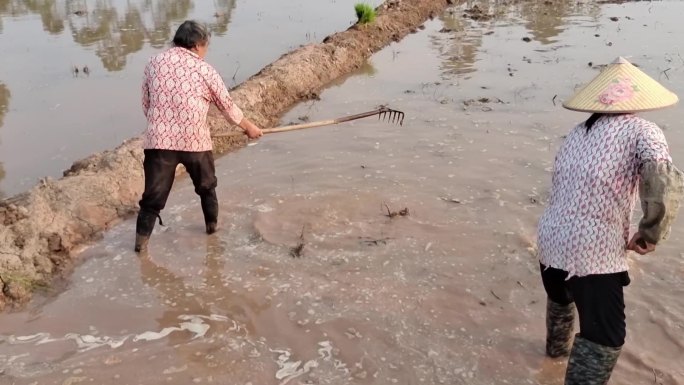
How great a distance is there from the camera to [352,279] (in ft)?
13.3

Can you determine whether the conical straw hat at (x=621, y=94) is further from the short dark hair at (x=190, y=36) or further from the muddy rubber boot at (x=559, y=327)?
the short dark hair at (x=190, y=36)

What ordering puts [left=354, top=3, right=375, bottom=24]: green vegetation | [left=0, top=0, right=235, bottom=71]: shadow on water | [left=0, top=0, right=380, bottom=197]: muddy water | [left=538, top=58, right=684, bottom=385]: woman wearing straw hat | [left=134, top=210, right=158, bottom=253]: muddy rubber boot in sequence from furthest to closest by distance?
[left=354, top=3, right=375, bottom=24]: green vegetation < [left=0, top=0, right=235, bottom=71]: shadow on water < [left=0, top=0, right=380, bottom=197]: muddy water < [left=134, top=210, right=158, bottom=253]: muddy rubber boot < [left=538, top=58, right=684, bottom=385]: woman wearing straw hat

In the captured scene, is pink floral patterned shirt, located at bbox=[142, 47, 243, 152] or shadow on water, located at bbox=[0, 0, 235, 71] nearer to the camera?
pink floral patterned shirt, located at bbox=[142, 47, 243, 152]

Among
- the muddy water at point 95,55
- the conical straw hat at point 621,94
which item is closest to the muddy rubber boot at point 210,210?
the muddy water at point 95,55

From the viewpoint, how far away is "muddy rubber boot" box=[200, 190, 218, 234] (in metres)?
4.55

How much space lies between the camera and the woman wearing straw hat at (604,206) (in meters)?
2.33

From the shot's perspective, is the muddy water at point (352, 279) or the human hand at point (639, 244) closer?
the human hand at point (639, 244)

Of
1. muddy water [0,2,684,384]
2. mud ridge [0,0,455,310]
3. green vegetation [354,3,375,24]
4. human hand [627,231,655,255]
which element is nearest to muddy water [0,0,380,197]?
mud ridge [0,0,455,310]

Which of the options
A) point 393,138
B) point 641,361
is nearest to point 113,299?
point 641,361

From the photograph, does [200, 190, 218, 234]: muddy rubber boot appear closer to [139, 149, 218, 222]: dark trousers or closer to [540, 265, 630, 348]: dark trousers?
[139, 149, 218, 222]: dark trousers

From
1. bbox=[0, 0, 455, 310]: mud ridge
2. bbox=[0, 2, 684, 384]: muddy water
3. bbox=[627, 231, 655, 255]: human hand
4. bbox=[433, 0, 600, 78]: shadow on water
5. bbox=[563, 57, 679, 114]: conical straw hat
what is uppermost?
bbox=[563, 57, 679, 114]: conical straw hat

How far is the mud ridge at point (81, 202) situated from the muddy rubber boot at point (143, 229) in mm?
489

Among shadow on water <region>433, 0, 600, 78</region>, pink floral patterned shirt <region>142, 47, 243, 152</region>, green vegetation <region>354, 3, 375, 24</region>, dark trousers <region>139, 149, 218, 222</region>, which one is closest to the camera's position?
pink floral patterned shirt <region>142, 47, 243, 152</region>

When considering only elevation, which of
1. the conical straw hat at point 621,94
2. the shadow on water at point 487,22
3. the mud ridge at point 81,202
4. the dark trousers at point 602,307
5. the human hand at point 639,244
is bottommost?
the mud ridge at point 81,202
